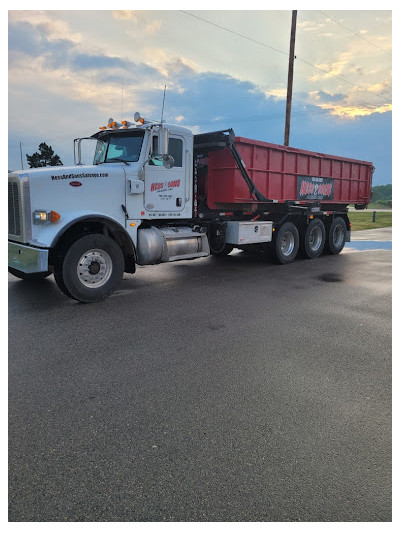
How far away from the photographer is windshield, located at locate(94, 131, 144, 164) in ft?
24.8

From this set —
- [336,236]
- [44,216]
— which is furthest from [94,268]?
[336,236]

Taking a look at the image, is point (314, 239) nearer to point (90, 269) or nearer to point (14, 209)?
point (90, 269)

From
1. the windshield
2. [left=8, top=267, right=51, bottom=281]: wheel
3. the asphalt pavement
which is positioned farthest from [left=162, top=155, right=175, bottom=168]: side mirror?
[left=8, top=267, right=51, bottom=281]: wheel

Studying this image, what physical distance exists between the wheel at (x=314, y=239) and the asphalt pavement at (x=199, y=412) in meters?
5.28

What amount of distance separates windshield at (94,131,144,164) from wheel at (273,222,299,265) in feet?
15.2

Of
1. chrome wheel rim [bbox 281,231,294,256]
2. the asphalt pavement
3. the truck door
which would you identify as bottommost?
the asphalt pavement

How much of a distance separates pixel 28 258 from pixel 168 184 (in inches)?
121

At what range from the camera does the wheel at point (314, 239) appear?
11.6m

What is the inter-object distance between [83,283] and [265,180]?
17.8ft

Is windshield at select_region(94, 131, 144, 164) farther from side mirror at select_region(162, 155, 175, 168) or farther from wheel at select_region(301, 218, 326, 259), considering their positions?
wheel at select_region(301, 218, 326, 259)

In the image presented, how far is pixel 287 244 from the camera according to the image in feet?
36.9

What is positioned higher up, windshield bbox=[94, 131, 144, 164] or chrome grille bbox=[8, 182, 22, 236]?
windshield bbox=[94, 131, 144, 164]

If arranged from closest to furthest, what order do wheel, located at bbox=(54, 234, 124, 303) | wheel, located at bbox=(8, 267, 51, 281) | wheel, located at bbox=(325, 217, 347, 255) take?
wheel, located at bbox=(54, 234, 124, 303) < wheel, located at bbox=(8, 267, 51, 281) < wheel, located at bbox=(325, 217, 347, 255)

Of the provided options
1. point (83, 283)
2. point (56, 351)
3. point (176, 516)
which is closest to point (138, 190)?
→ point (83, 283)
